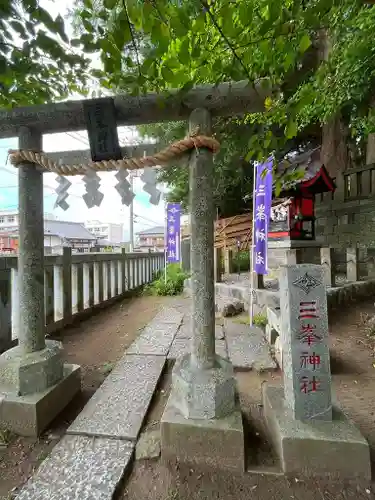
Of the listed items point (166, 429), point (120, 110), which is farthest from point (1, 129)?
point (166, 429)

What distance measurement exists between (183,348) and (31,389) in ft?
6.29

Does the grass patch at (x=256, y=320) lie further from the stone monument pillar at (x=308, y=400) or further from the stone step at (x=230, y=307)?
the stone monument pillar at (x=308, y=400)

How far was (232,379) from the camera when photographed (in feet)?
6.20

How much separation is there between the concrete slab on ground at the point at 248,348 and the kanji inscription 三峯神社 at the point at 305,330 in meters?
1.35

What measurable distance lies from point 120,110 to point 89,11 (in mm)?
678

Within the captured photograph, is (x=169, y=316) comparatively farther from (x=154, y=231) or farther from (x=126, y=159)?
(x=154, y=231)

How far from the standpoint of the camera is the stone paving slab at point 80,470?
1545mm

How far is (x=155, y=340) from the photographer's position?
3.95 meters

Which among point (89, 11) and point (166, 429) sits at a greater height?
point (89, 11)

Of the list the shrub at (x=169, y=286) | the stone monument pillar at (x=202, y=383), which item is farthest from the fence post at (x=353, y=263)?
the stone monument pillar at (x=202, y=383)

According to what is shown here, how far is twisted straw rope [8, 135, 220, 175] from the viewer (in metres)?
1.93

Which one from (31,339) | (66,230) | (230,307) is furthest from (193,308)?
(66,230)

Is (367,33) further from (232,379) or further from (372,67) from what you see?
(232,379)

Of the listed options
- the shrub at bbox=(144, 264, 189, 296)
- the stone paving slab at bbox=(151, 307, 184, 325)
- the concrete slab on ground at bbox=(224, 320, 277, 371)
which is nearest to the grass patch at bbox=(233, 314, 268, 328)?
the concrete slab on ground at bbox=(224, 320, 277, 371)
